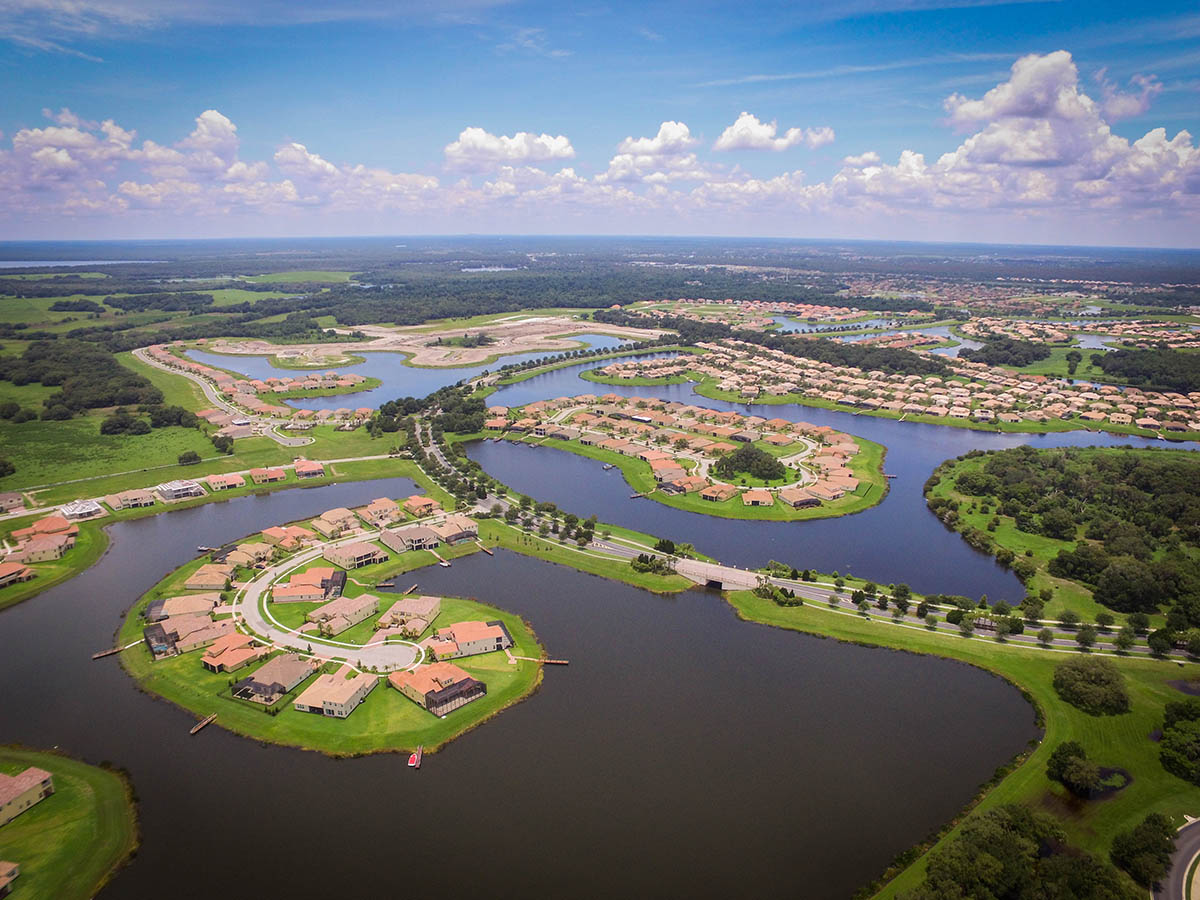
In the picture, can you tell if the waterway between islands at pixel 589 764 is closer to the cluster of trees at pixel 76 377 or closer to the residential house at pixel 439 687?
the residential house at pixel 439 687

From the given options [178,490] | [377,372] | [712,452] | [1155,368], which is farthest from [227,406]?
[1155,368]

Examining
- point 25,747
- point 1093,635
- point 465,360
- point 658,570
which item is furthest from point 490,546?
point 465,360

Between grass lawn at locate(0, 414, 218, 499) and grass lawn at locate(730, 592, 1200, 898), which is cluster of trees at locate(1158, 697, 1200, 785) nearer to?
grass lawn at locate(730, 592, 1200, 898)

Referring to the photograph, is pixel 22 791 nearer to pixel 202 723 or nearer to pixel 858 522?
pixel 202 723

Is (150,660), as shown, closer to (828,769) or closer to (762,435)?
(828,769)

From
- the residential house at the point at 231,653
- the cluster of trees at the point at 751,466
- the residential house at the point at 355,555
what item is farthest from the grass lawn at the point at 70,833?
the cluster of trees at the point at 751,466

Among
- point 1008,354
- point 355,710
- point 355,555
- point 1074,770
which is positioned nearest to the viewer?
point 1074,770

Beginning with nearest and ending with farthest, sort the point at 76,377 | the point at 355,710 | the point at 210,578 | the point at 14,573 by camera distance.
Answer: the point at 355,710
the point at 210,578
the point at 14,573
the point at 76,377
